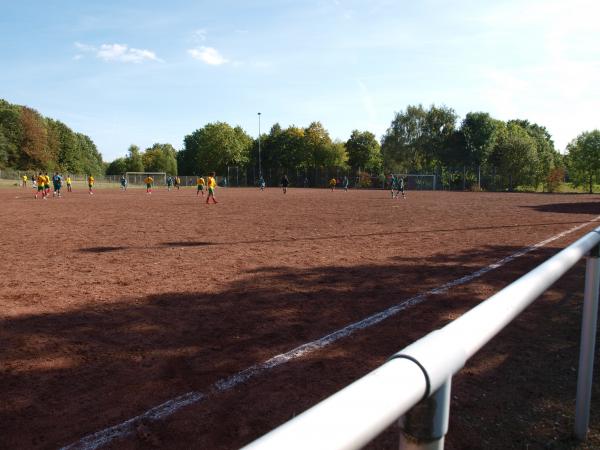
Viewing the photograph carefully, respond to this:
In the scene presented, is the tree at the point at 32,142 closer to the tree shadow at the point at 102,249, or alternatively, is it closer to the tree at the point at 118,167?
the tree at the point at 118,167

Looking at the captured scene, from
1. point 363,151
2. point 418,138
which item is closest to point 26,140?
point 363,151

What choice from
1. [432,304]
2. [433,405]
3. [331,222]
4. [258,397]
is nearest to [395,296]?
[432,304]

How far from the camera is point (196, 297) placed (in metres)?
6.04

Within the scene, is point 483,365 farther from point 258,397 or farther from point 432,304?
point 258,397

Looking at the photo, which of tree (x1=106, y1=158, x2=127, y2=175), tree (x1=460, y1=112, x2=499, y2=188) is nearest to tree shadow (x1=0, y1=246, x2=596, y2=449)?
tree (x1=460, y1=112, x2=499, y2=188)

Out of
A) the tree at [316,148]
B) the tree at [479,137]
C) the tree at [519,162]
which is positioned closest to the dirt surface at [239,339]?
the tree at [519,162]

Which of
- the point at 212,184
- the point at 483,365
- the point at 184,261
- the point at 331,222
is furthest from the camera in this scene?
the point at 212,184

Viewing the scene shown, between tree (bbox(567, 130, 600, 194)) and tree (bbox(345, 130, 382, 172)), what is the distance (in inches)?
1498

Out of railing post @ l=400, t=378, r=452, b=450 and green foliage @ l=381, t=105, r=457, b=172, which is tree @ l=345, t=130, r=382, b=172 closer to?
green foliage @ l=381, t=105, r=457, b=172

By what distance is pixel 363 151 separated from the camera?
86.0 meters

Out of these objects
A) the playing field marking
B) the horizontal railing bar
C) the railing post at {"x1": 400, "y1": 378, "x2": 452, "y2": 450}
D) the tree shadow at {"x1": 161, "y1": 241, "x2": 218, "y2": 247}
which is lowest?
the playing field marking

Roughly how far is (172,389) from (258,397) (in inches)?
28.2

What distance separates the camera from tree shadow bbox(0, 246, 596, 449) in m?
3.09

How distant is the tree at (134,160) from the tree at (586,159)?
363 feet
